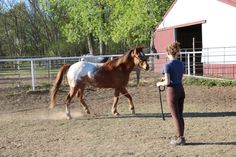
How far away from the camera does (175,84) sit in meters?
6.67

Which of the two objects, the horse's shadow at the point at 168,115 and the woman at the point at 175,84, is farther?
the horse's shadow at the point at 168,115

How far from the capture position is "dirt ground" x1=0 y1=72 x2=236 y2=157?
6.52 metres

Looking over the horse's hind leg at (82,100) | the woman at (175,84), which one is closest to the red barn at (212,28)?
the horse's hind leg at (82,100)

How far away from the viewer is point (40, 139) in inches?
299

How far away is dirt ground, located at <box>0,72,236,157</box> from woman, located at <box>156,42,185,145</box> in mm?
286

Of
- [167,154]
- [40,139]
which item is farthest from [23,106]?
[167,154]

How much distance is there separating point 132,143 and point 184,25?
53.6 ft

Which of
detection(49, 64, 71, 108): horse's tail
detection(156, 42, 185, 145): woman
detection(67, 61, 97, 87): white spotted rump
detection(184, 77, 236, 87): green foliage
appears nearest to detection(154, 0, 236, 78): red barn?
detection(184, 77, 236, 87): green foliage

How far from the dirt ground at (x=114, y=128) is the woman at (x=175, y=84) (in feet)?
0.94

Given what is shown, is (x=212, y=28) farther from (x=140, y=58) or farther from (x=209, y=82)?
(x=140, y=58)

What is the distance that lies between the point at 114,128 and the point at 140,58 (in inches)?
80.8

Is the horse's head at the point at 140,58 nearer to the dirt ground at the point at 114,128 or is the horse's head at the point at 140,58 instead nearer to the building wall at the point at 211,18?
the dirt ground at the point at 114,128

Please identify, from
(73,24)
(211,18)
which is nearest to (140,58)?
(211,18)

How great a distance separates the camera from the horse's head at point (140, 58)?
964 cm
